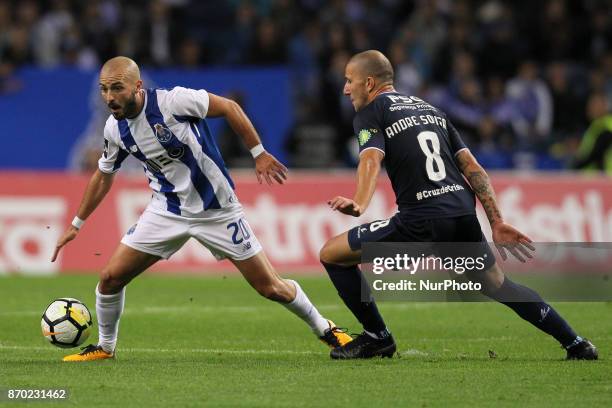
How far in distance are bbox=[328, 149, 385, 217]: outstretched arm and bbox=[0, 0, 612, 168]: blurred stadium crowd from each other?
10.9 m

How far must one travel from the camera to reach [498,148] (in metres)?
19.7

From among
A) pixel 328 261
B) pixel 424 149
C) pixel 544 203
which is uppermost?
pixel 424 149

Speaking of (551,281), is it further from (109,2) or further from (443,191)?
(109,2)

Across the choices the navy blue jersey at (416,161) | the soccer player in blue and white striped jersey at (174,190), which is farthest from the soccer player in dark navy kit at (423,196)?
the soccer player in blue and white striped jersey at (174,190)

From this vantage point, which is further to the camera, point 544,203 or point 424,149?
point 544,203

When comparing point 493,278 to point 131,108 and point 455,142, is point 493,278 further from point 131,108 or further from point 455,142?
point 131,108

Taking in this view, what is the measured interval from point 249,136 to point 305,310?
4.41 feet

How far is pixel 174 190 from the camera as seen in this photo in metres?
8.97

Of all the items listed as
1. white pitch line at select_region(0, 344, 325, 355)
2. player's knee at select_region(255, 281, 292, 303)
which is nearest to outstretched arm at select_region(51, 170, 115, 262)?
white pitch line at select_region(0, 344, 325, 355)

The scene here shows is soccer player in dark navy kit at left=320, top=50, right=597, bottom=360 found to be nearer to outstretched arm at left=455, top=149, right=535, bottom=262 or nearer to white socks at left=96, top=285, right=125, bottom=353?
outstretched arm at left=455, top=149, right=535, bottom=262

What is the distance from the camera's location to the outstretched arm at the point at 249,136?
854 cm

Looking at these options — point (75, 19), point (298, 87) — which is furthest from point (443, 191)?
point (75, 19)

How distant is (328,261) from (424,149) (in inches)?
39.4

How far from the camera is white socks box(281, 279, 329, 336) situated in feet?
29.9
